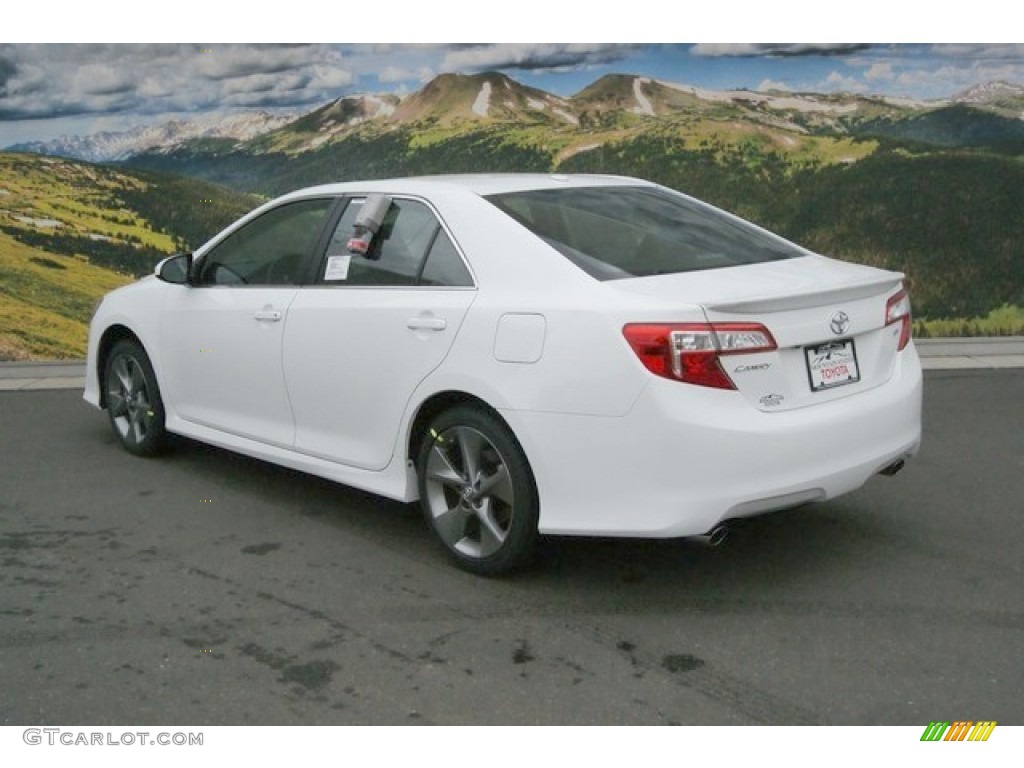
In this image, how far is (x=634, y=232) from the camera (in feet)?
17.0

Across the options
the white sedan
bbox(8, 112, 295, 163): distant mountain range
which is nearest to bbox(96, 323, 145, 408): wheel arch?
the white sedan

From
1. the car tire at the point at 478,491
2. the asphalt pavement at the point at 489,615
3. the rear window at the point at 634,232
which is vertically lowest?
the asphalt pavement at the point at 489,615

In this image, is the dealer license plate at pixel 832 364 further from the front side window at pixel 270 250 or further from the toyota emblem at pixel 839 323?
the front side window at pixel 270 250

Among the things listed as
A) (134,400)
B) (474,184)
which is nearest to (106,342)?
(134,400)

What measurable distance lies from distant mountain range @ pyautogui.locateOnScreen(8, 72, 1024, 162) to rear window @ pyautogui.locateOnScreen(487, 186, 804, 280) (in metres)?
5.98

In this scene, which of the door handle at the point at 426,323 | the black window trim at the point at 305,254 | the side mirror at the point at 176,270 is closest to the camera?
the door handle at the point at 426,323

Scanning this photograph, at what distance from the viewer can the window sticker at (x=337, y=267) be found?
562cm

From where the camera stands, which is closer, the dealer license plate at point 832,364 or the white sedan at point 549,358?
the white sedan at point 549,358

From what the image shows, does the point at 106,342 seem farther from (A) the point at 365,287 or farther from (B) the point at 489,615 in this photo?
(B) the point at 489,615

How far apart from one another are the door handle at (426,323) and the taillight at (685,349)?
0.88 m

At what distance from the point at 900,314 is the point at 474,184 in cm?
180

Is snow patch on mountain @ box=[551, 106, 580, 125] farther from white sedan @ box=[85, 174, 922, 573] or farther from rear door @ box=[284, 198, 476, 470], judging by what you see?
rear door @ box=[284, 198, 476, 470]
